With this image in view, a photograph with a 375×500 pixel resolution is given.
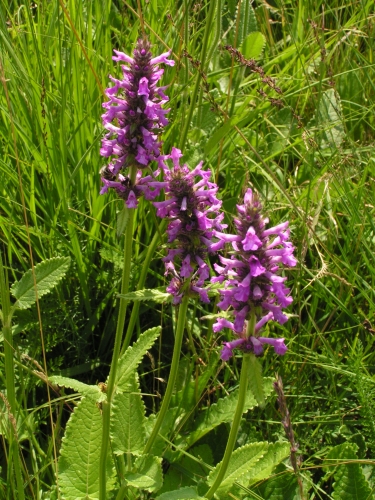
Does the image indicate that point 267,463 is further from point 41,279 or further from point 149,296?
point 41,279

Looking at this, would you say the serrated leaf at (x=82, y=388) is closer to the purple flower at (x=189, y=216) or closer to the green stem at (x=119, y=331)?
the green stem at (x=119, y=331)

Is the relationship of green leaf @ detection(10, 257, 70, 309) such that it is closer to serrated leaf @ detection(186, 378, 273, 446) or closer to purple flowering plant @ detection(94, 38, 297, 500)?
purple flowering plant @ detection(94, 38, 297, 500)

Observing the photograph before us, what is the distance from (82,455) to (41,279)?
28.3 inches

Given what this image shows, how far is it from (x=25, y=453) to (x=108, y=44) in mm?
2213

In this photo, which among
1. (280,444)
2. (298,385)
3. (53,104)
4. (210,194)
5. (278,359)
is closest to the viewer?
(210,194)

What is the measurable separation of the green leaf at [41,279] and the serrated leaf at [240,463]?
Answer: 0.96 m

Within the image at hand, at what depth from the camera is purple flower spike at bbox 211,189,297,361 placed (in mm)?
1636

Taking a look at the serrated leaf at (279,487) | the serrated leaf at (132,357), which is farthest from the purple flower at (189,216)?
the serrated leaf at (279,487)

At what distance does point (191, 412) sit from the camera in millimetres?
2674

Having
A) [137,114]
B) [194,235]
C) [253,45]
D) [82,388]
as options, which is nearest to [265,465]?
[82,388]

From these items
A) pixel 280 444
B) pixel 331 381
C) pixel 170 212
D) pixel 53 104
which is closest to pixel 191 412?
pixel 280 444

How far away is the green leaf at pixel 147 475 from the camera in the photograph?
2.20 metres

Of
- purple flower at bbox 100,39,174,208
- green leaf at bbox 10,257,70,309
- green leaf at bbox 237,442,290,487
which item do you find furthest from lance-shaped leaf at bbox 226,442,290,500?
purple flower at bbox 100,39,174,208

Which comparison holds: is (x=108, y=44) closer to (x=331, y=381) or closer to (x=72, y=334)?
(x=72, y=334)
